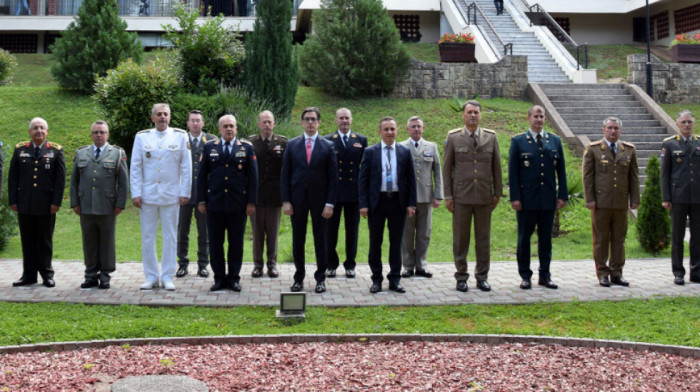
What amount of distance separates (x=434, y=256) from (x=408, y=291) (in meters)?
2.95

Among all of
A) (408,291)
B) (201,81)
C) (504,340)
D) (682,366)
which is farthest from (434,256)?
(201,81)

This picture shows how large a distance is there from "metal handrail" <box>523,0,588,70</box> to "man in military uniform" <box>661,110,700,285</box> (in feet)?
46.5

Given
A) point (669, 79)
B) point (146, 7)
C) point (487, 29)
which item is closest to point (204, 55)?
point (487, 29)

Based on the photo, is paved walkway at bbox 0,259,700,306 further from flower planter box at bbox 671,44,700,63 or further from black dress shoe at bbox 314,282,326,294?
flower planter box at bbox 671,44,700,63

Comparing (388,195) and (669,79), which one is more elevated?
(669,79)

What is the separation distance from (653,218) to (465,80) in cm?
1061

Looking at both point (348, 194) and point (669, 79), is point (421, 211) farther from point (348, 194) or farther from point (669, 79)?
point (669, 79)

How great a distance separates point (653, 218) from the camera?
10422 millimetres

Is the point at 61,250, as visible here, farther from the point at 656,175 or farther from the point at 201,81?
the point at 656,175

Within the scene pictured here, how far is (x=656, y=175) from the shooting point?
10.4m

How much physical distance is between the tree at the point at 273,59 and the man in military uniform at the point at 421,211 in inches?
320

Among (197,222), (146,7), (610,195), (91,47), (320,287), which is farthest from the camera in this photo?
(146,7)

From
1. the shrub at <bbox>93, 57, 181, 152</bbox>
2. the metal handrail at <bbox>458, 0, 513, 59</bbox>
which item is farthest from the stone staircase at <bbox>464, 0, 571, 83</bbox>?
the shrub at <bbox>93, 57, 181, 152</bbox>

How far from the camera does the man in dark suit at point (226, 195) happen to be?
764cm
